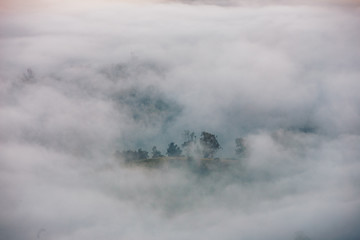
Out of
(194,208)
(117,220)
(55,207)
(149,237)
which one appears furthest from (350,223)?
(55,207)

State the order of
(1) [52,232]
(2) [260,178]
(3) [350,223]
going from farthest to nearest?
(2) [260,178]
(1) [52,232]
(3) [350,223]

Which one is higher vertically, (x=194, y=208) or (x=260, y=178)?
(x=260, y=178)

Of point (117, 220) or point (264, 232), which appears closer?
point (264, 232)

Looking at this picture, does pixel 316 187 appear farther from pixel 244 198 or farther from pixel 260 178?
pixel 244 198

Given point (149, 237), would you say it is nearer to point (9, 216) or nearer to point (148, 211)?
point (148, 211)

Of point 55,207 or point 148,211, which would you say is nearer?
point 148,211

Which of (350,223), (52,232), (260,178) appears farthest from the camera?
(260,178)

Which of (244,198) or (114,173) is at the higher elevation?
(114,173)

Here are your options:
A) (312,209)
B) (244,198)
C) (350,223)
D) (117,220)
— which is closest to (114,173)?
(117,220)

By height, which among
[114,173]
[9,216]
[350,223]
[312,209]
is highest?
[114,173]
